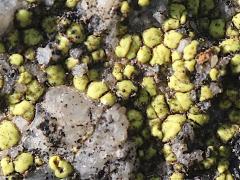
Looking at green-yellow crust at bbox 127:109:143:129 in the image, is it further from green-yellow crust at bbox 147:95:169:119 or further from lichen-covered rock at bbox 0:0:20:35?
lichen-covered rock at bbox 0:0:20:35

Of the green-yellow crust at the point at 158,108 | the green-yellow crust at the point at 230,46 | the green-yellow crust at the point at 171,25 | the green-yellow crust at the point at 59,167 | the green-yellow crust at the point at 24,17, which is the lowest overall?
the green-yellow crust at the point at 59,167

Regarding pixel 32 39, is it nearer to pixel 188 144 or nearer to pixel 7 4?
pixel 7 4

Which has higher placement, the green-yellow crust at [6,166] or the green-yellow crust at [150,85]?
the green-yellow crust at [150,85]

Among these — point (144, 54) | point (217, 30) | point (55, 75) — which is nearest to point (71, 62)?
point (55, 75)

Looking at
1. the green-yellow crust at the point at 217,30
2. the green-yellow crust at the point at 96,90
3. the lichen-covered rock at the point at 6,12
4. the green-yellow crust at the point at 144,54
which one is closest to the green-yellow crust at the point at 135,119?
the green-yellow crust at the point at 96,90

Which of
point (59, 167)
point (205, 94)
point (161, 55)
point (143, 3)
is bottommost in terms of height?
point (59, 167)

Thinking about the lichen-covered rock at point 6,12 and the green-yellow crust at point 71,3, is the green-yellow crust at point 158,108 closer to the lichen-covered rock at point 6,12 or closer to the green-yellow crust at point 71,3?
the green-yellow crust at point 71,3

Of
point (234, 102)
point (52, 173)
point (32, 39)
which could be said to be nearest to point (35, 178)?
point (52, 173)

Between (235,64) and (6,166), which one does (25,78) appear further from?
(235,64)

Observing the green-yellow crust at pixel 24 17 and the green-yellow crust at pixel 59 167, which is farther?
the green-yellow crust at pixel 24 17
